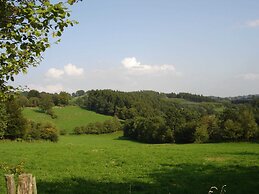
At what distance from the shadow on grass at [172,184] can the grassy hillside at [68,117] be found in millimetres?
105107

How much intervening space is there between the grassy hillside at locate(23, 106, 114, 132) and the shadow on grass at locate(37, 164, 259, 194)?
345 ft

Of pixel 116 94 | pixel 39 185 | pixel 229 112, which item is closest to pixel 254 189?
pixel 39 185

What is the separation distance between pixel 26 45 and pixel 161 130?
9016 centimetres

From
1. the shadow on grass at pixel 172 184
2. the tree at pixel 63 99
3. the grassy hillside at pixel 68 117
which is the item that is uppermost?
the tree at pixel 63 99

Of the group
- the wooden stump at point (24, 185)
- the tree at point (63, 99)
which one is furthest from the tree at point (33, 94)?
the wooden stump at point (24, 185)

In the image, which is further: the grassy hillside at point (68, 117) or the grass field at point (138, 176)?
the grassy hillside at point (68, 117)

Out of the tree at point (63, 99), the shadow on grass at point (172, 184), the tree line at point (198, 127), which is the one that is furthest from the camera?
the tree at point (63, 99)

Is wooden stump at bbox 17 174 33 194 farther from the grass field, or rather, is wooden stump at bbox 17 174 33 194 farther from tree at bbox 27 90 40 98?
tree at bbox 27 90 40 98

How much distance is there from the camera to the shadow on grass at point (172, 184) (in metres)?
15.6

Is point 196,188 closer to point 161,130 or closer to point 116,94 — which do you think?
point 161,130

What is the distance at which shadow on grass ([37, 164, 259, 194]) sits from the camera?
15.6 m

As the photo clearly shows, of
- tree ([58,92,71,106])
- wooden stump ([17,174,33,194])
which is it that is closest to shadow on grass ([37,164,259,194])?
wooden stump ([17,174,33,194])

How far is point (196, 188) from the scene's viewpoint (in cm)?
1625

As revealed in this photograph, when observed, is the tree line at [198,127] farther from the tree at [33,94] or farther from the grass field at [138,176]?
the tree at [33,94]
